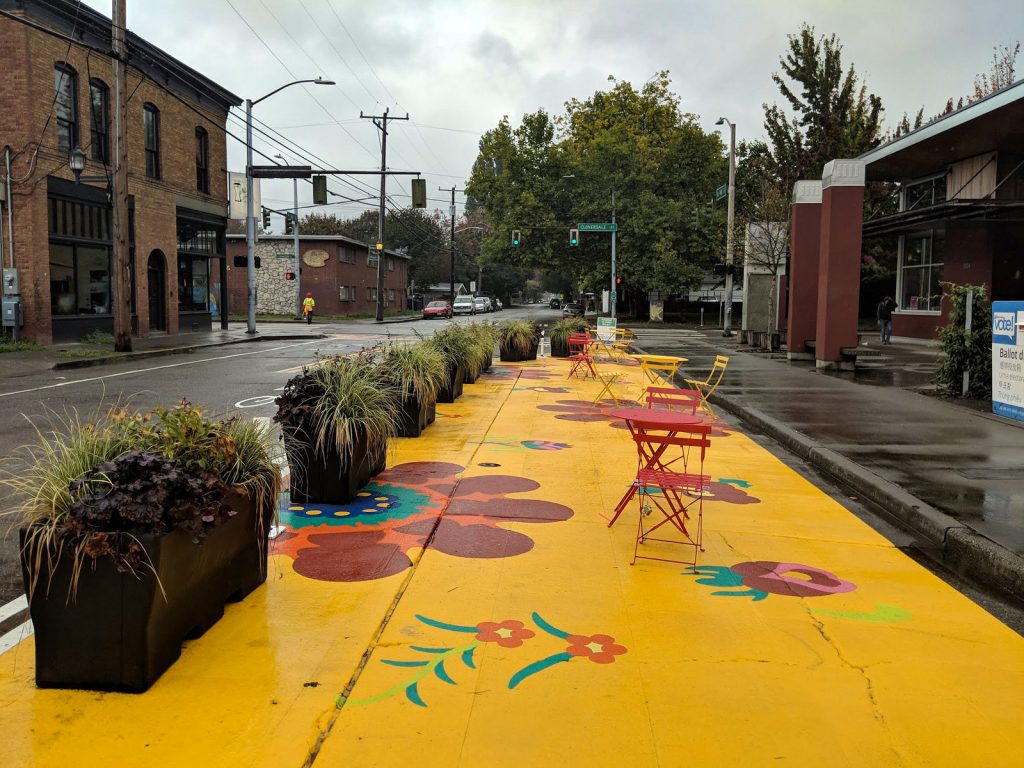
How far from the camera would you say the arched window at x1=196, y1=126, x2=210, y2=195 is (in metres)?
31.8

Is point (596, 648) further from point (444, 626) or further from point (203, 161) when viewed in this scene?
point (203, 161)

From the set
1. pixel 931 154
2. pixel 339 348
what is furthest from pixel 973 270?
pixel 339 348

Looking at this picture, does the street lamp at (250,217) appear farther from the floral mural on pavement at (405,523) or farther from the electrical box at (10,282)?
the floral mural on pavement at (405,523)

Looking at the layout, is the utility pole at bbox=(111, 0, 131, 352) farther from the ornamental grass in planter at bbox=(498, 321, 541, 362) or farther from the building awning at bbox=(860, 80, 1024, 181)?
the building awning at bbox=(860, 80, 1024, 181)

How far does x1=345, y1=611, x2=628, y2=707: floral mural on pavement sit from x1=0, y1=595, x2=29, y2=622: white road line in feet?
7.09

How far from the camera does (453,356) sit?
12875 millimetres

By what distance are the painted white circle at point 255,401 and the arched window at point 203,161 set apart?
2185cm

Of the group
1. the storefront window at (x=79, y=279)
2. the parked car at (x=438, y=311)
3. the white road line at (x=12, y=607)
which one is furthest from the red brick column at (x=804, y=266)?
the parked car at (x=438, y=311)

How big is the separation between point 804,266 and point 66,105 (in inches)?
838

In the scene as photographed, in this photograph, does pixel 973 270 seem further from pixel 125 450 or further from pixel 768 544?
pixel 125 450

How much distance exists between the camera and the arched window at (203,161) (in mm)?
31797

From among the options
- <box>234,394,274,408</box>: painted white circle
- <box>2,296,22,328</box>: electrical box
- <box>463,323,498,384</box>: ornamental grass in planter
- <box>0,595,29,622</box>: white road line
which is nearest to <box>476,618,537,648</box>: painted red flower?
<box>0,595,29,622</box>: white road line

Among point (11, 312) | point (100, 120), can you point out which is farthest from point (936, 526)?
point (100, 120)

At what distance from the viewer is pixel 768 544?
586 cm
